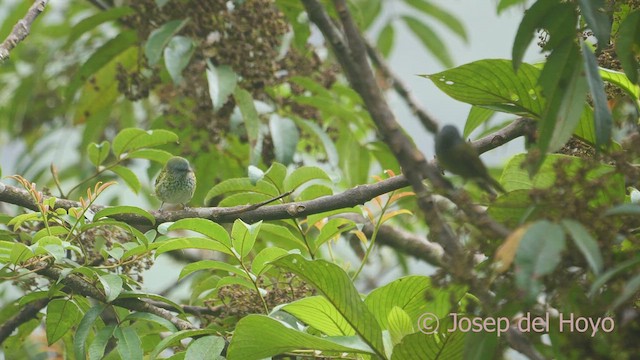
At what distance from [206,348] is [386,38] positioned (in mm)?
2730

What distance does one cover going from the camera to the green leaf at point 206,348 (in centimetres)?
177

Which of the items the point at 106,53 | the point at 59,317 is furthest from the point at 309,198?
the point at 106,53

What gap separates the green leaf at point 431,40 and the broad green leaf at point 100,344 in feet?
8.59

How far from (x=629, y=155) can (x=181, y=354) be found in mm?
1040

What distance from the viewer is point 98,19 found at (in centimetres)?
335

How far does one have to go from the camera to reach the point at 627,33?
1.52 meters

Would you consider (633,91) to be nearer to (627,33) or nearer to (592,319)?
(627,33)

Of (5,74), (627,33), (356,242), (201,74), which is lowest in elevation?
(356,242)

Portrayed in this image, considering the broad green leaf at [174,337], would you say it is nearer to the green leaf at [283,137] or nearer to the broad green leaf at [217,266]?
the broad green leaf at [217,266]

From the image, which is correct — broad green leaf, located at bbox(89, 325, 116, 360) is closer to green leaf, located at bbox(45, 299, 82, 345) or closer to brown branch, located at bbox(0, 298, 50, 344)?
green leaf, located at bbox(45, 299, 82, 345)

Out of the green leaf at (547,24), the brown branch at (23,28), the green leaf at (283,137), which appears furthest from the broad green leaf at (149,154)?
the green leaf at (547,24)

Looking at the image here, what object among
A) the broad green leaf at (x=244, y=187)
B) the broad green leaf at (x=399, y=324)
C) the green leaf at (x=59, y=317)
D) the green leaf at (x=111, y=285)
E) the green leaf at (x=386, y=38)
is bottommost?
the broad green leaf at (x=399, y=324)

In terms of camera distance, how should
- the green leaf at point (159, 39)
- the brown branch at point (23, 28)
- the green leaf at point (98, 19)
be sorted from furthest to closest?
1. the green leaf at point (98, 19)
2. the green leaf at point (159, 39)
3. the brown branch at point (23, 28)

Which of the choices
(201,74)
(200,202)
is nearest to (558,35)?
(201,74)
